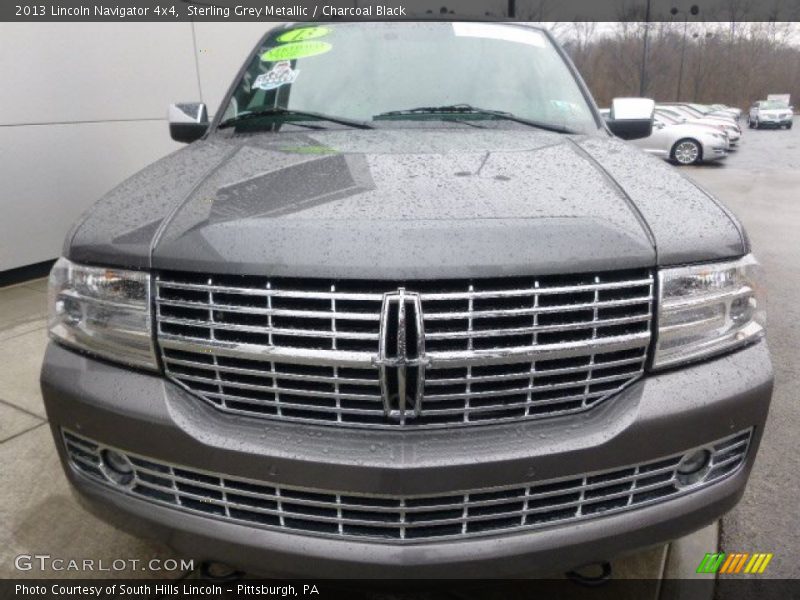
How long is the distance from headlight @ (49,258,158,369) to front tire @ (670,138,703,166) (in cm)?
1915

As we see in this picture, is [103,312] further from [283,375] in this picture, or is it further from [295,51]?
[295,51]

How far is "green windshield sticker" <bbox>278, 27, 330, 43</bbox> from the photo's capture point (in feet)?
10.6

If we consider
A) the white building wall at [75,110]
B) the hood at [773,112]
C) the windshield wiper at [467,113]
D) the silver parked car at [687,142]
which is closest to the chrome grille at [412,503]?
the windshield wiper at [467,113]

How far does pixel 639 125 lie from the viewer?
336cm

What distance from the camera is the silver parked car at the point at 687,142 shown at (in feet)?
59.6

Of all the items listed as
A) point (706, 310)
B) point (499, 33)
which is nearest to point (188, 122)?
point (499, 33)

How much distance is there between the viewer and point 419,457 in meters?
1.57

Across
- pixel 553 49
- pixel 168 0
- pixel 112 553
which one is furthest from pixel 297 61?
pixel 168 0

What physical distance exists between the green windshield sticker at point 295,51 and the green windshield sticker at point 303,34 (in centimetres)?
5

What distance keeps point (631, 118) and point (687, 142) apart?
16796mm

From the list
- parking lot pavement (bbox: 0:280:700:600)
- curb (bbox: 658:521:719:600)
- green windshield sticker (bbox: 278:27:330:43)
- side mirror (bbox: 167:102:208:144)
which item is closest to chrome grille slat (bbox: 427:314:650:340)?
parking lot pavement (bbox: 0:280:700:600)

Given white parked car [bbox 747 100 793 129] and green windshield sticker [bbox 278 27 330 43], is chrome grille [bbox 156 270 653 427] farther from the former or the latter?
white parked car [bbox 747 100 793 129]

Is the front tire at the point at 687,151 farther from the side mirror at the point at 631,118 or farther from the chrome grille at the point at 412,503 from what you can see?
the chrome grille at the point at 412,503

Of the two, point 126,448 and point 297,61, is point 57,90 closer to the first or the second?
point 297,61
